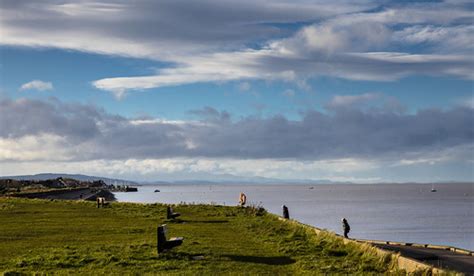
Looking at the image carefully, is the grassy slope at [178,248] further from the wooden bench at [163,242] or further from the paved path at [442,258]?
the paved path at [442,258]

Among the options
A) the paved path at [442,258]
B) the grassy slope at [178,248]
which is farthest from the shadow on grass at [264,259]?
the paved path at [442,258]

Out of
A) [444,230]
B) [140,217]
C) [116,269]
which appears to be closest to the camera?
[116,269]

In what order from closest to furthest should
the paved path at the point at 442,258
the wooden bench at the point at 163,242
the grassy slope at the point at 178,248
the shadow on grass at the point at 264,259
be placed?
1. the grassy slope at the point at 178,248
2. the shadow on grass at the point at 264,259
3. the wooden bench at the point at 163,242
4. the paved path at the point at 442,258

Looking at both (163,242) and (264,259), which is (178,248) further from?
(264,259)

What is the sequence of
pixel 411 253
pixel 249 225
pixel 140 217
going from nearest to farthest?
pixel 411 253
pixel 249 225
pixel 140 217

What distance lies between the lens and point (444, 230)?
7581cm

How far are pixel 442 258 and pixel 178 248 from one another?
11028 mm

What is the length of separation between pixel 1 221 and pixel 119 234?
11.5m

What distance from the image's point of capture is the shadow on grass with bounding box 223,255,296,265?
20672mm

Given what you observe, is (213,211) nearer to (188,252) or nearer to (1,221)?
(1,221)

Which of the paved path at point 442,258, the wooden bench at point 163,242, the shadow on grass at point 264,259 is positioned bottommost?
the paved path at point 442,258

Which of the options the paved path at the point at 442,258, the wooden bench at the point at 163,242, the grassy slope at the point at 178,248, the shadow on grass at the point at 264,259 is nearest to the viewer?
Result: the grassy slope at the point at 178,248

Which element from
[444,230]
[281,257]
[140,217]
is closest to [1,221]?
[140,217]

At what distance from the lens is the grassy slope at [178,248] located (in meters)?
19.3
